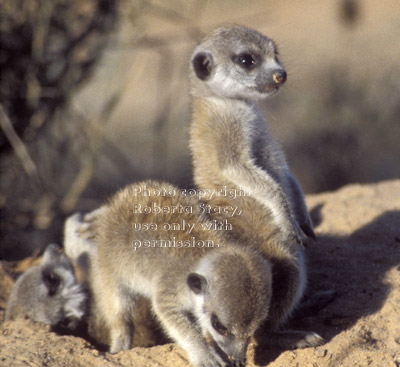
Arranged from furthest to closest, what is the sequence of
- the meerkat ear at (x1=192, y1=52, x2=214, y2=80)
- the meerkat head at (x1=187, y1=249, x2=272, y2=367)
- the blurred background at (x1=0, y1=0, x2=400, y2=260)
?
the blurred background at (x1=0, y1=0, x2=400, y2=260), the meerkat ear at (x1=192, y1=52, x2=214, y2=80), the meerkat head at (x1=187, y1=249, x2=272, y2=367)

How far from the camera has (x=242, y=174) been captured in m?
4.29

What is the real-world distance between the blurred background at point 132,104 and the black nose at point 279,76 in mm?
923

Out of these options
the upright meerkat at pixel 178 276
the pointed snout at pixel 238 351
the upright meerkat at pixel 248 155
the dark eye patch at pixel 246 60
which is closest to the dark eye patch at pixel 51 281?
the upright meerkat at pixel 178 276

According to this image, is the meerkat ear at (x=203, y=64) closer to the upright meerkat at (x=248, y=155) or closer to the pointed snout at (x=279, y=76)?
the upright meerkat at (x=248, y=155)

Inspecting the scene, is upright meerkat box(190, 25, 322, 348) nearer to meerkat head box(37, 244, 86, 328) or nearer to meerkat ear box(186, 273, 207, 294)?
meerkat ear box(186, 273, 207, 294)

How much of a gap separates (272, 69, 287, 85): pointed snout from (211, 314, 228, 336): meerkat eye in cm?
188

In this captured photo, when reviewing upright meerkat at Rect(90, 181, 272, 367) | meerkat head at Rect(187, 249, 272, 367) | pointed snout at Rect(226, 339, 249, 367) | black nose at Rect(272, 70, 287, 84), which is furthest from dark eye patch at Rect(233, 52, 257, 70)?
pointed snout at Rect(226, 339, 249, 367)

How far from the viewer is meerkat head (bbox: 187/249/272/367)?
3.36 metres

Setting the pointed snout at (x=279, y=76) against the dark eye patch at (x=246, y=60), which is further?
the dark eye patch at (x=246, y=60)

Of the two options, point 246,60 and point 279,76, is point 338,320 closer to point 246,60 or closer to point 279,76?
point 279,76

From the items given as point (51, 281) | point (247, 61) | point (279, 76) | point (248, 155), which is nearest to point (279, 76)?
point (279, 76)

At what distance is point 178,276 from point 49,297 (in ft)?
3.86

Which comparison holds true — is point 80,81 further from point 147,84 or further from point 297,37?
point 297,37

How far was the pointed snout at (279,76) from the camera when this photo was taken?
445 centimetres
